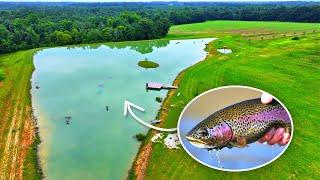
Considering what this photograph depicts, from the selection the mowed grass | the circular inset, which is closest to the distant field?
the mowed grass

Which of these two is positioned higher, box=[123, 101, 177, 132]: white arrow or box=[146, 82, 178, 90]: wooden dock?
box=[123, 101, 177, 132]: white arrow

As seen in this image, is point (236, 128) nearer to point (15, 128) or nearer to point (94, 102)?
point (15, 128)

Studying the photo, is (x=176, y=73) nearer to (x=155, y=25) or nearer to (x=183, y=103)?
(x=183, y=103)

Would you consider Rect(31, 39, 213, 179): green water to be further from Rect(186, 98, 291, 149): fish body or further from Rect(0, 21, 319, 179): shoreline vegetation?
Rect(186, 98, 291, 149): fish body

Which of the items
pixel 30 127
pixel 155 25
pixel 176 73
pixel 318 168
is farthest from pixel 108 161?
pixel 155 25

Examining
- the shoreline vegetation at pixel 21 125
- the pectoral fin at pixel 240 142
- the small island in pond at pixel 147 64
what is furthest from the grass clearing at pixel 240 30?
the pectoral fin at pixel 240 142

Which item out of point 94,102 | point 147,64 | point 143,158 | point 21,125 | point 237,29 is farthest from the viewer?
point 237,29

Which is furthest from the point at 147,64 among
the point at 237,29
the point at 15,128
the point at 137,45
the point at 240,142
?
the point at 237,29
